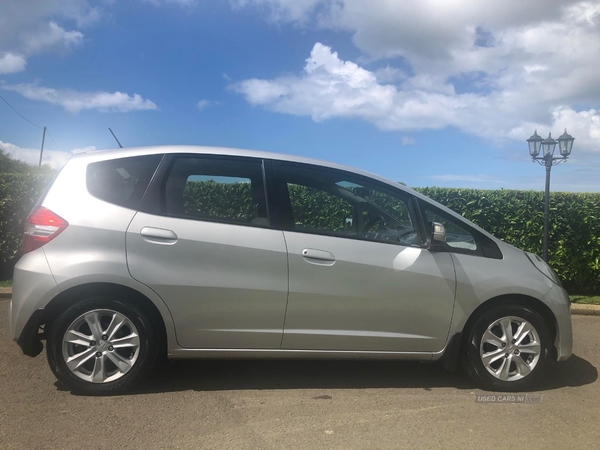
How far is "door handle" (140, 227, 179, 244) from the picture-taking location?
149 inches

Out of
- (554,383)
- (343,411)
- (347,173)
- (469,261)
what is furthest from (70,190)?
(554,383)

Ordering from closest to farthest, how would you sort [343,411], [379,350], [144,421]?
[144,421]
[343,411]
[379,350]

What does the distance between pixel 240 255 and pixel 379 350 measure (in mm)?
1299

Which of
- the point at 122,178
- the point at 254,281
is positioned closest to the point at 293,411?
the point at 254,281

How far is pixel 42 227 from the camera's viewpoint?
12.3ft

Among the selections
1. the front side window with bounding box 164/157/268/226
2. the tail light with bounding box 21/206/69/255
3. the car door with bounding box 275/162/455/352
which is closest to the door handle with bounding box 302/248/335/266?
the car door with bounding box 275/162/455/352

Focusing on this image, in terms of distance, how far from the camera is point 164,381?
4.24 metres

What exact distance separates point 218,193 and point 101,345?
1.43 metres

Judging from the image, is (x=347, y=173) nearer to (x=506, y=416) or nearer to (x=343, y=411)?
(x=343, y=411)

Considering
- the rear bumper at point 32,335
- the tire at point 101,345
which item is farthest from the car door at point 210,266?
the rear bumper at point 32,335

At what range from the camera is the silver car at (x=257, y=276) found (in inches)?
148

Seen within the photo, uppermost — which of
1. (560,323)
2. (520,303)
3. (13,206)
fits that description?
(13,206)

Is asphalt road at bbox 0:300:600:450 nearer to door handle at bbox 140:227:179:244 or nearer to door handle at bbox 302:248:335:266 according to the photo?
door handle at bbox 302:248:335:266

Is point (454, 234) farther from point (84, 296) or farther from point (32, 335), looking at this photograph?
point (32, 335)
